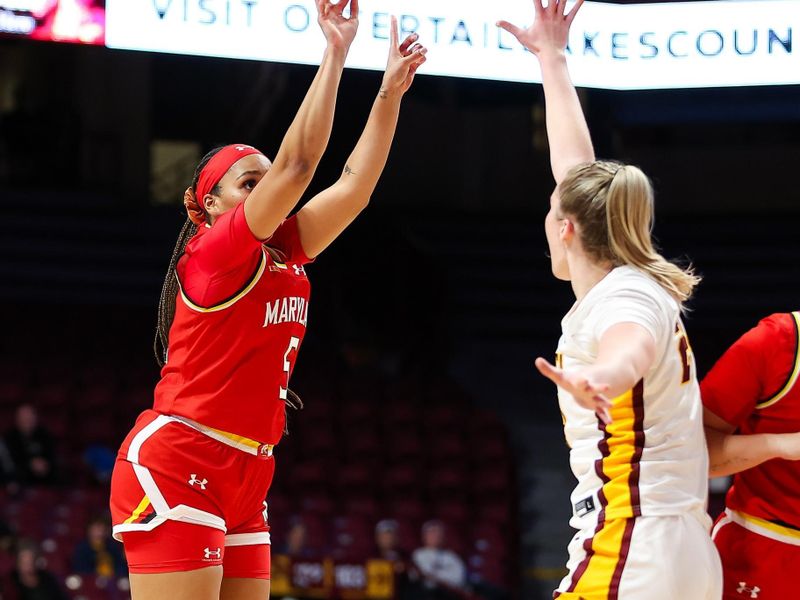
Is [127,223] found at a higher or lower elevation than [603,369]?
higher

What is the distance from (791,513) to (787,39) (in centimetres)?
353

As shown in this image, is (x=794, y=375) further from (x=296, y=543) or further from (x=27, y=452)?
(x=27, y=452)

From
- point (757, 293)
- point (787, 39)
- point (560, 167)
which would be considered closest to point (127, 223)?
point (757, 293)

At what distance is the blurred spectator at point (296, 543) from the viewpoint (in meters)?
8.96

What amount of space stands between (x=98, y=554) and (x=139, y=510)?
19.3ft

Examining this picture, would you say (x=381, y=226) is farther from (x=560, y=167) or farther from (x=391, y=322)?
(x=560, y=167)

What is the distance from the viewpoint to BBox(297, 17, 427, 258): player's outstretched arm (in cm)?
345

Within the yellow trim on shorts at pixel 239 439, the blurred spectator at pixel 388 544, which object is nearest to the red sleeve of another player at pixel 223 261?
the yellow trim on shorts at pixel 239 439

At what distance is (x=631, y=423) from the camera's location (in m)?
2.31

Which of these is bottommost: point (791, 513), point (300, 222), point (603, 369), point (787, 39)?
point (791, 513)

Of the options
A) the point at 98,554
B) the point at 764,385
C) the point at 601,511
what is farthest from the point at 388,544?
the point at 601,511

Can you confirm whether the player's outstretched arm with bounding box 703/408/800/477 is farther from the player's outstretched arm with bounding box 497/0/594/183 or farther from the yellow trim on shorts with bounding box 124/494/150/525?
the yellow trim on shorts with bounding box 124/494/150/525

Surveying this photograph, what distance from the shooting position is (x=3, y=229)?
497 inches

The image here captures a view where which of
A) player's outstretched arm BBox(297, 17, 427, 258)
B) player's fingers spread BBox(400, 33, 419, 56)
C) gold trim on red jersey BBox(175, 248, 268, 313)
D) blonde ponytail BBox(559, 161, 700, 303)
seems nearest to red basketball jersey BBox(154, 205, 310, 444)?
gold trim on red jersey BBox(175, 248, 268, 313)
